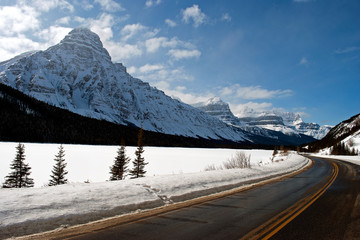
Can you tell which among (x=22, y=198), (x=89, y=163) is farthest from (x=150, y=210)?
(x=89, y=163)

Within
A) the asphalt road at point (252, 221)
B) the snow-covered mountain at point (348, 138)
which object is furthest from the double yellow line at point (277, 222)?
the snow-covered mountain at point (348, 138)

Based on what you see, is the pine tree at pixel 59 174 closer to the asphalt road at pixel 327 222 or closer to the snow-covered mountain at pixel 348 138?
the asphalt road at pixel 327 222

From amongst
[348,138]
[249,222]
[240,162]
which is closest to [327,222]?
[249,222]

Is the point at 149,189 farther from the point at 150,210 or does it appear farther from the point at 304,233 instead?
the point at 304,233

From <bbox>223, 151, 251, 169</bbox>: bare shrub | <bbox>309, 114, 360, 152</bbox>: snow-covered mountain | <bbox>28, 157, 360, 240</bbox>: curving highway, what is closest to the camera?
<bbox>28, 157, 360, 240</bbox>: curving highway

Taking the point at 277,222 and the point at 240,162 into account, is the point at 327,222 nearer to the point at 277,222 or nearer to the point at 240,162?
the point at 277,222

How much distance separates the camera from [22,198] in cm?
710

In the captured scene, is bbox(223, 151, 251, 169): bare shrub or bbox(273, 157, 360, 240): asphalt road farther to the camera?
bbox(223, 151, 251, 169): bare shrub

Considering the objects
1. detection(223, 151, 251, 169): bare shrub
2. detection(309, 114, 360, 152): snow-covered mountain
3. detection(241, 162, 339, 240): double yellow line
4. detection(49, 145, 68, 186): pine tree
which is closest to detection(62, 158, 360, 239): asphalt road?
detection(241, 162, 339, 240): double yellow line

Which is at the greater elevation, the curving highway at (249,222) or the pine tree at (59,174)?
the curving highway at (249,222)

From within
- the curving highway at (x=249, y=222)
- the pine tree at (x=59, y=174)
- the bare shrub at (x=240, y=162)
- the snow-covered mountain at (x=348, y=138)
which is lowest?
the pine tree at (x=59, y=174)

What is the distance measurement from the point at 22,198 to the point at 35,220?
147 centimetres

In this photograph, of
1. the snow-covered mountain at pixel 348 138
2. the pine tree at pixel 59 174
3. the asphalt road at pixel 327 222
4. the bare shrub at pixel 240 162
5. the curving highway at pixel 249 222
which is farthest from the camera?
the snow-covered mountain at pixel 348 138

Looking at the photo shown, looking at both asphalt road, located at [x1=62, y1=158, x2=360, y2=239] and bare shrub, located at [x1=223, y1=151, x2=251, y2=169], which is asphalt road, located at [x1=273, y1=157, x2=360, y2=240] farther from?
bare shrub, located at [x1=223, y1=151, x2=251, y2=169]
